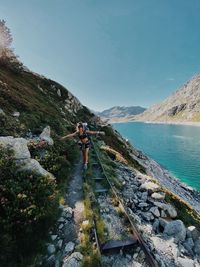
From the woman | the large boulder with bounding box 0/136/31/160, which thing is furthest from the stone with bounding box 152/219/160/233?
the large boulder with bounding box 0/136/31/160

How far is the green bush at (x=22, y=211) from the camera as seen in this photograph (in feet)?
18.0

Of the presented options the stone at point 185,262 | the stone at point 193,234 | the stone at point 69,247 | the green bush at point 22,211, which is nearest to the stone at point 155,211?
the stone at point 193,234

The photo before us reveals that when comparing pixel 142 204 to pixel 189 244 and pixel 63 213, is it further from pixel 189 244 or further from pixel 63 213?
pixel 63 213

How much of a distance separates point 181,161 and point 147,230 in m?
52.3

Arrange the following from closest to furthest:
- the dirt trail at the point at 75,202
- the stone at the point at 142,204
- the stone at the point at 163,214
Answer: the dirt trail at the point at 75,202, the stone at the point at 163,214, the stone at the point at 142,204

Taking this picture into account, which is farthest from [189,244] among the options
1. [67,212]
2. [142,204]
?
[67,212]

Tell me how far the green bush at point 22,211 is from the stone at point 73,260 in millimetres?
973

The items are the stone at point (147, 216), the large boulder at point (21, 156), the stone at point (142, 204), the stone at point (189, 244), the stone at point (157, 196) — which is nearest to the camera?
the stone at point (189, 244)

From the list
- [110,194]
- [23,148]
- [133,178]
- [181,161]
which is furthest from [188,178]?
[23,148]

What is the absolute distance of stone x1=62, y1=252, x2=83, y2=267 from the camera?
539cm

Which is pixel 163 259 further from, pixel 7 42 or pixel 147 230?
pixel 7 42

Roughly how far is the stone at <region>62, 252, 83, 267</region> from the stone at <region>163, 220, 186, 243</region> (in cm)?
386

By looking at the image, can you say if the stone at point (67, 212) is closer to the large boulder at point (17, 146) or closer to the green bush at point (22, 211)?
the green bush at point (22, 211)

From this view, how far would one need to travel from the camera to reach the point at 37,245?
5941mm
